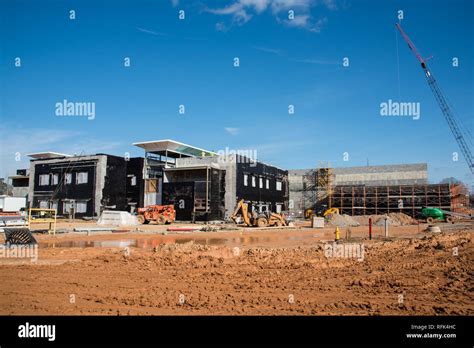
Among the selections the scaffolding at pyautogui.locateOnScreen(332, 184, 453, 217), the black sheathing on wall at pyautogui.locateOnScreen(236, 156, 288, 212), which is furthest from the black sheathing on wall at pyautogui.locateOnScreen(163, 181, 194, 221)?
the scaffolding at pyautogui.locateOnScreen(332, 184, 453, 217)

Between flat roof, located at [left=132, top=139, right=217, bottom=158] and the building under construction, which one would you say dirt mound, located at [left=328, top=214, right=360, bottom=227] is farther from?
flat roof, located at [left=132, top=139, right=217, bottom=158]

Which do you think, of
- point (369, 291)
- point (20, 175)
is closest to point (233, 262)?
point (369, 291)

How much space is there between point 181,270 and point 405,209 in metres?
48.9

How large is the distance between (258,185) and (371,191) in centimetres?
1806

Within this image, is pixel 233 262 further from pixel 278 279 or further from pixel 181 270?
pixel 278 279

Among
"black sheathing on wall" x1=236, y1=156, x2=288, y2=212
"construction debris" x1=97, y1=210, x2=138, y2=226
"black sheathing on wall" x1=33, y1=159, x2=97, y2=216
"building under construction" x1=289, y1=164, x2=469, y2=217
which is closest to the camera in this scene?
"construction debris" x1=97, y1=210, x2=138, y2=226

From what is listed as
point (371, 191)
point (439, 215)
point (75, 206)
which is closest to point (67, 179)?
point (75, 206)

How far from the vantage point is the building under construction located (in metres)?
51.1

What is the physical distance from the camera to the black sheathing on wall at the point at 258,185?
44500 mm

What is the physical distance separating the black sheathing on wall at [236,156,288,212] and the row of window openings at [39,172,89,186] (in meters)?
19.3

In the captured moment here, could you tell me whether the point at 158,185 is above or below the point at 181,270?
above

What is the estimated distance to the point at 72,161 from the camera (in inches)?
1870

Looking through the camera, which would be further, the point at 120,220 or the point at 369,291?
the point at 120,220

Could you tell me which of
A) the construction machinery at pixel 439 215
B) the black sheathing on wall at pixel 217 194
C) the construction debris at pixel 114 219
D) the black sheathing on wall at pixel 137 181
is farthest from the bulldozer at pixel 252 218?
the construction machinery at pixel 439 215
